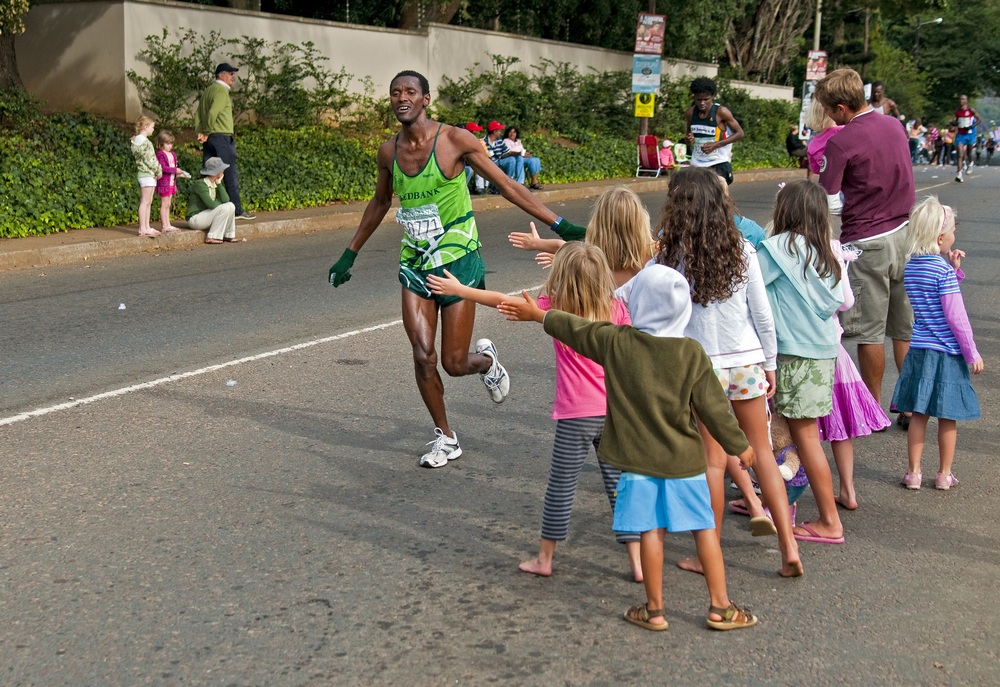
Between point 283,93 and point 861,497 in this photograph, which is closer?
point 861,497

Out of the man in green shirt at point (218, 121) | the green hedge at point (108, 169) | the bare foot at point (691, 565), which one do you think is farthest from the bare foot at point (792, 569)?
the man in green shirt at point (218, 121)

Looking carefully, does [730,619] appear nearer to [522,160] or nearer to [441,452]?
[441,452]

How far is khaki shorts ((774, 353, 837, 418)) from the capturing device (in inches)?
197

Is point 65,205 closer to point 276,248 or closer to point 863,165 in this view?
point 276,248

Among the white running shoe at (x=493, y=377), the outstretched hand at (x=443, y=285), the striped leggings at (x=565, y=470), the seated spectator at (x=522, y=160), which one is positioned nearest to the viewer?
the outstretched hand at (x=443, y=285)

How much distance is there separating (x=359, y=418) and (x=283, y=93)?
14895 millimetres

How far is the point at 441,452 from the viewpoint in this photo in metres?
6.03

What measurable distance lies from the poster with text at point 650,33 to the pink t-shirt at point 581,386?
22326 mm

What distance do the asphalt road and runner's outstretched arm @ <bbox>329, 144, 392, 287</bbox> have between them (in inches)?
35.4

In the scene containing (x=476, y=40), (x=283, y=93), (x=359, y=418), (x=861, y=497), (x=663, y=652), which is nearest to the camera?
(x=663, y=652)

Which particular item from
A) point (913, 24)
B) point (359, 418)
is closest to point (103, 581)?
point (359, 418)

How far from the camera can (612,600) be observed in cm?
440

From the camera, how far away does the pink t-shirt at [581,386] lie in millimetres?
4641

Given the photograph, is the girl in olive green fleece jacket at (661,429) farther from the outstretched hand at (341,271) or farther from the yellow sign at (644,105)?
the yellow sign at (644,105)
